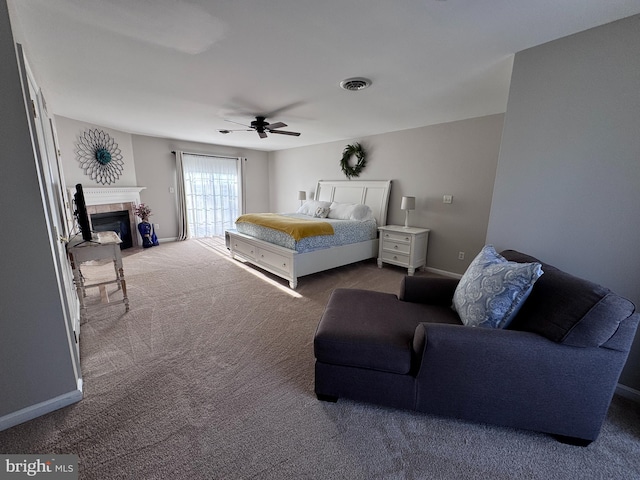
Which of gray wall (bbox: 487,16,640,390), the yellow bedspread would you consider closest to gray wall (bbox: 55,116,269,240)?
the yellow bedspread

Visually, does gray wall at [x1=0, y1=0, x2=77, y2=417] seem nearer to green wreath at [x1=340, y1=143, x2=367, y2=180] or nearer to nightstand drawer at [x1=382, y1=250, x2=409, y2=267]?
nightstand drawer at [x1=382, y1=250, x2=409, y2=267]

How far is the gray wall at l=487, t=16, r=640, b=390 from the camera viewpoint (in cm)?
153

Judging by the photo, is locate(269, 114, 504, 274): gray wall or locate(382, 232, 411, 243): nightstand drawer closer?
locate(269, 114, 504, 274): gray wall

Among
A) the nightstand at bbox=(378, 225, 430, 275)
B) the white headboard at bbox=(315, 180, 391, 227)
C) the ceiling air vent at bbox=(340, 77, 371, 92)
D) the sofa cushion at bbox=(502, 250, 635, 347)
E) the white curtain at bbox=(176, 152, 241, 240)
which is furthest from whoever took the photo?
the white curtain at bbox=(176, 152, 241, 240)

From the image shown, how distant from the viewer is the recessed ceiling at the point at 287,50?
144cm

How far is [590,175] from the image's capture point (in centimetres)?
165

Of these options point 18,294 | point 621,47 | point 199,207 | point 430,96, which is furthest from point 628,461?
point 199,207

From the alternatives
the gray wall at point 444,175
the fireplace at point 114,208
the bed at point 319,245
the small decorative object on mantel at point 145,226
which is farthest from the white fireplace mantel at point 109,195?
the gray wall at point 444,175

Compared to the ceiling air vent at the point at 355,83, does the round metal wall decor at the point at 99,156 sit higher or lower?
lower

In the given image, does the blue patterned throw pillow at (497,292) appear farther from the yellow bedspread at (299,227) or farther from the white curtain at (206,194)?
the white curtain at (206,194)

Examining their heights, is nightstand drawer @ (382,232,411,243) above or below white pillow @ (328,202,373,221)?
below

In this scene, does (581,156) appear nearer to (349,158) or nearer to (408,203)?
(408,203)

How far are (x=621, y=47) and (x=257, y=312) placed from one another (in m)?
3.30

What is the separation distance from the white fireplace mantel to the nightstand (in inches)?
188
